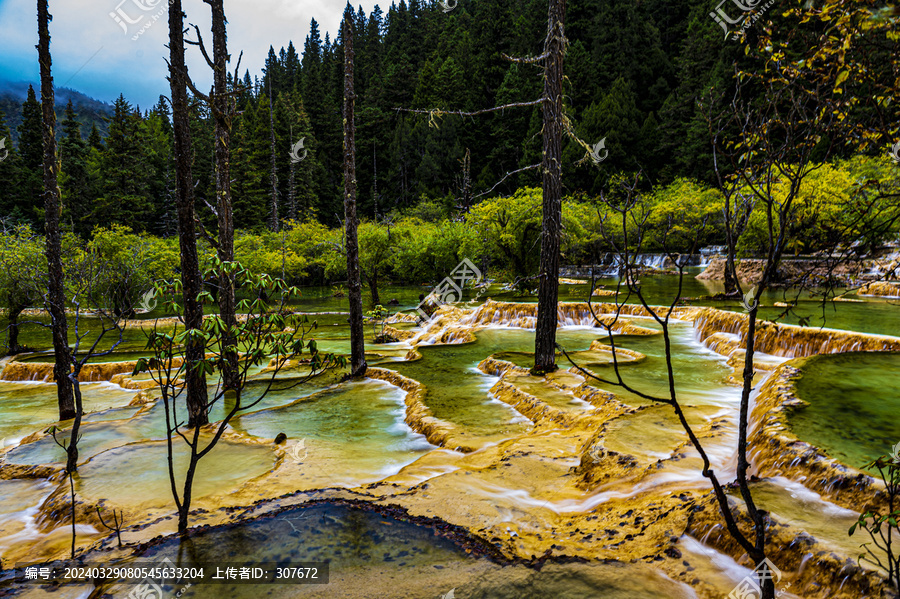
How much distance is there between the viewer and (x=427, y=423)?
7.77m

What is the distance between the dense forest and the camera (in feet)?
146

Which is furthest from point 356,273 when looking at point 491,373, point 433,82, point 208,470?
point 433,82

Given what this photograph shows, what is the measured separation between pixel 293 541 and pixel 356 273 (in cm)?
794

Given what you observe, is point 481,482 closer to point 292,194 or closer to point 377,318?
point 377,318

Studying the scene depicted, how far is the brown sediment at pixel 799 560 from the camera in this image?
2.82 meters

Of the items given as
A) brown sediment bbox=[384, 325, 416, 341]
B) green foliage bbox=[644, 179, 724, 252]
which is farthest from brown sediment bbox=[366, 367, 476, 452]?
green foliage bbox=[644, 179, 724, 252]

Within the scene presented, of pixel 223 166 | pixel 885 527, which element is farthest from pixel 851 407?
pixel 223 166
